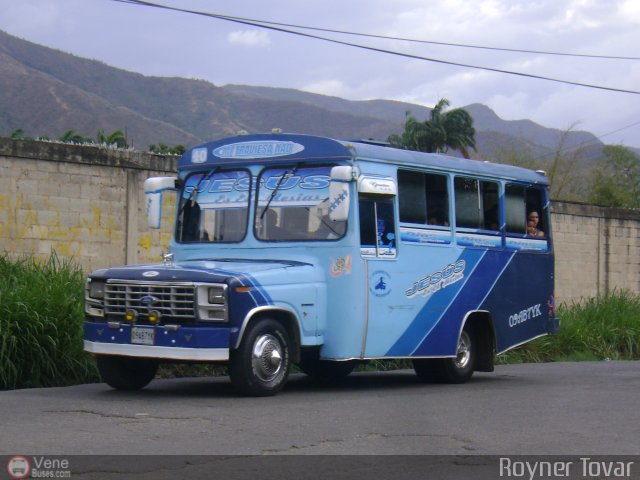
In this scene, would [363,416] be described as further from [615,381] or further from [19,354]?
[615,381]

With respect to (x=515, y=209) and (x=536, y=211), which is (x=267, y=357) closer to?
(x=515, y=209)

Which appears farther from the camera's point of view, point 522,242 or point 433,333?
point 522,242

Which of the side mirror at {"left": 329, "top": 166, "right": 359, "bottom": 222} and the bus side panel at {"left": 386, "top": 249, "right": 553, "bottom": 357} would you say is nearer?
the side mirror at {"left": 329, "top": 166, "right": 359, "bottom": 222}

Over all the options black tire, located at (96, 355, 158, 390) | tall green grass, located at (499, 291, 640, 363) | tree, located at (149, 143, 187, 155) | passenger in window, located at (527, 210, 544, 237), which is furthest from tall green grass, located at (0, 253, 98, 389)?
tall green grass, located at (499, 291, 640, 363)

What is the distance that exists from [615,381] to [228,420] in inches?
277

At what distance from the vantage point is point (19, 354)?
12750mm

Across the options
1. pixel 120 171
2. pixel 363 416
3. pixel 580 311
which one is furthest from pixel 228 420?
pixel 580 311

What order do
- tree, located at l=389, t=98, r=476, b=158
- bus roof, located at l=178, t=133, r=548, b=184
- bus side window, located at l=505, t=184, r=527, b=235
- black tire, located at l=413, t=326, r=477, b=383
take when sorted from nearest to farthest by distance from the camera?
1. bus roof, located at l=178, t=133, r=548, b=184
2. black tire, located at l=413, t=326, r=477, b=383
3. bus side window, located at l=505, t=184, r=527, b=235
4. tree, located at l=389, t=98, r=476, b=158

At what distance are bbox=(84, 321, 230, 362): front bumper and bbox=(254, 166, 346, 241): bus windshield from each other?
71.4 inches

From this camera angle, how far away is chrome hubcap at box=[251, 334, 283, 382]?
11.1 metres

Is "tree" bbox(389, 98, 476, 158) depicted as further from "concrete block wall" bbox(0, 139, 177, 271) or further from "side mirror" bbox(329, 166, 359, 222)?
"side mirror" bbox(329, 166, 359, 222)

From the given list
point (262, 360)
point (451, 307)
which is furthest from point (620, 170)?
point (262, 360)

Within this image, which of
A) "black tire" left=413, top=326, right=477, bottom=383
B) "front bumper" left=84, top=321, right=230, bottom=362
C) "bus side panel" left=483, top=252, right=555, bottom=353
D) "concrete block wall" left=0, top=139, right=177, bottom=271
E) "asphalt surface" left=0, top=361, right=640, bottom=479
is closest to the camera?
"asphalt surface" left=0, top=361, right=640, bottom=479

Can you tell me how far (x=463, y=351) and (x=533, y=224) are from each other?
7.77ft
